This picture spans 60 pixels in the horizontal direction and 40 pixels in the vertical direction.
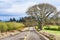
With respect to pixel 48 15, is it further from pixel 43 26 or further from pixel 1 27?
pixel 1 27

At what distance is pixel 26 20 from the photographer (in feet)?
191

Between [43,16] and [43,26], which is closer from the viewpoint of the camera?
[43,16]

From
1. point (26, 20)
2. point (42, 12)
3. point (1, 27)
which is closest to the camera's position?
point (1, 27)

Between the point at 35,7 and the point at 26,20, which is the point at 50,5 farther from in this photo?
the point at 26,20

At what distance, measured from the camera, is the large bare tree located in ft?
172

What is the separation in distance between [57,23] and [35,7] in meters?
7.41

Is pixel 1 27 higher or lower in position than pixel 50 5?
lower

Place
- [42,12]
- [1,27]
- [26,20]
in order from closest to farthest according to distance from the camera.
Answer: [1,27] < [42,12] < [26,20]

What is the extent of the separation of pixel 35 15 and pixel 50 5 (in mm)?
4719

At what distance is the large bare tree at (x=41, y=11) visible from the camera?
52.5m

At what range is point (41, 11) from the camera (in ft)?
173

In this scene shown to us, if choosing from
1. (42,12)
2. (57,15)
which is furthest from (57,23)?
(42,12)

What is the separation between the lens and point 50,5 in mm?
54250

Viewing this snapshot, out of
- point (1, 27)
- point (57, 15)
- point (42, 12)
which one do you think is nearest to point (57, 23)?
point (57, 15)
